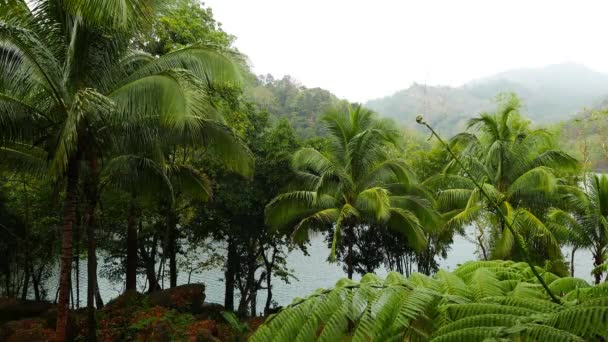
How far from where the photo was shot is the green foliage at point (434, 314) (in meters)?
1.76

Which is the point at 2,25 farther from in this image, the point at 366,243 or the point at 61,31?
the point at 366,243

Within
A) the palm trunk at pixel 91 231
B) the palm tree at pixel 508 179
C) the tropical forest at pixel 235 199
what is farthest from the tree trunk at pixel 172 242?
the palm tree at pixel 508 179

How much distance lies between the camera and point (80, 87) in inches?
301

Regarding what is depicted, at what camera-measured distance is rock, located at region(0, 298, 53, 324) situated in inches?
480

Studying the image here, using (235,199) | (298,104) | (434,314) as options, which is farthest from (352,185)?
(298,104)

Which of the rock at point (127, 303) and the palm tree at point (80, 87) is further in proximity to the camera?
the rock at point (127, 303)

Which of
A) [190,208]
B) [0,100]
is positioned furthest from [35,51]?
[190,208]

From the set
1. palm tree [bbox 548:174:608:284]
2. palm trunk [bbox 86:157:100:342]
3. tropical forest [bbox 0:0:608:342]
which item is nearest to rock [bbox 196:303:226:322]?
tropical forest [bbox 0:0:608:342]

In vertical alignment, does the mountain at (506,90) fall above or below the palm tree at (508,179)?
above

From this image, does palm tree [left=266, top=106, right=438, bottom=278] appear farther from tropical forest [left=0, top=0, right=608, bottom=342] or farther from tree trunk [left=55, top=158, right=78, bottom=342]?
tree trunk [left=55, top=158, right=78, bottom=342]

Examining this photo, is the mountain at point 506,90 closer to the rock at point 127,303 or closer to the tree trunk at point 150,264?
the tree trunk at point 150,264

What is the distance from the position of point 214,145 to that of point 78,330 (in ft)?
18.6

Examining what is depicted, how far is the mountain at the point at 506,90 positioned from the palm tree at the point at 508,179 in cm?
4491

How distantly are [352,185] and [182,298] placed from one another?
228 inches
